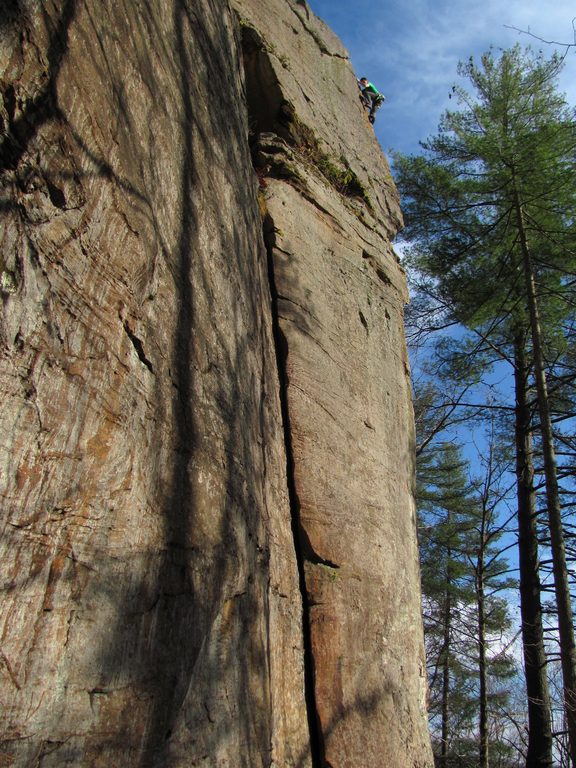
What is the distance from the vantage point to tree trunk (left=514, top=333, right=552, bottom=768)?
889 cm

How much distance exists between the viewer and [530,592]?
33.4 ft

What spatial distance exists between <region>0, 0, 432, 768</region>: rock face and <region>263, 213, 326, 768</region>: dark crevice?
0.01m

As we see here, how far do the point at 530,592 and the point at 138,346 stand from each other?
9.69 metres

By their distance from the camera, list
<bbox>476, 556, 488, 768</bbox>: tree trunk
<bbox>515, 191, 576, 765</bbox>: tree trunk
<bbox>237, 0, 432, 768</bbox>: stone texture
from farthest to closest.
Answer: <bbox>476, 556, 488, 768</bbox>: tree trunk
<bbox>515, 191, 576, 765</bbox>: tree trunk
<bbox>237, 0, 432, 768</bbox>: stone texture

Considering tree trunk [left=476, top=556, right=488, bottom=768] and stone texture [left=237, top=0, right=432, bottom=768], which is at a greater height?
stone texture [left=237, top=0, right=432, bottom=768]

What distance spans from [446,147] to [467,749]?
1241cm

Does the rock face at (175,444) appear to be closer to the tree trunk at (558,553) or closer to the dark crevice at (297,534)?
the dark crevice at (297,534)

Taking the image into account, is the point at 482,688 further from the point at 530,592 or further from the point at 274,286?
the point at 274,286

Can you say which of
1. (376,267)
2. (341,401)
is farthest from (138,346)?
(376,267)

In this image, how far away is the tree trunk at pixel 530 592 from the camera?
8891 mm

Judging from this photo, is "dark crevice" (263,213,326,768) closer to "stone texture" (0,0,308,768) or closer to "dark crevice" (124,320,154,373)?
"stone texture" (0,0,308,768)

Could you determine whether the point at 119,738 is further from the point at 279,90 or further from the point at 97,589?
the point at 279,90

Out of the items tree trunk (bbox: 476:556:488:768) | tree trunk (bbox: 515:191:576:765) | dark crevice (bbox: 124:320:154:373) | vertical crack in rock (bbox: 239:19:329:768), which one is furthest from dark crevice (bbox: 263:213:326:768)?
tree trunk (bbox: 476:556:488:768)

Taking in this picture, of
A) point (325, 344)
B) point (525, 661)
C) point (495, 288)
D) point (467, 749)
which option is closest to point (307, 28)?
point (325, 344)
